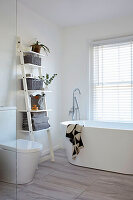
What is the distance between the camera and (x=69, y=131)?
11.4ft

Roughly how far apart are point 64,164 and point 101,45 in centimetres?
246

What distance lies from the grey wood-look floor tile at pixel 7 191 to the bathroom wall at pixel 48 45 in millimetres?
1492

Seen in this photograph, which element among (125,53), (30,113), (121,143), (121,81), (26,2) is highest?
(26,2)

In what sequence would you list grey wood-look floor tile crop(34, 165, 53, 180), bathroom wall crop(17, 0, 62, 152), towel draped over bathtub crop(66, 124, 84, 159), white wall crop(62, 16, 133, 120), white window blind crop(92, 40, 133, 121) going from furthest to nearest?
white wall crop(62, 16, 133, 120) < white window blind crop(92, 40, 133, 121) < bathroom wall crop(17, 0, 62, 152) < towel draped over bathtub crop(66, 124, 84, 159) < grey wood-look floor tile crop(34, 165, 53, 180)

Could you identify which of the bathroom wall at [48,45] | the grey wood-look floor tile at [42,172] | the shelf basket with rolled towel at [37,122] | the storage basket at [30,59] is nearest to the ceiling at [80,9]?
the bathroom wall at [48,45]

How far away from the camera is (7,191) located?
1950 mm

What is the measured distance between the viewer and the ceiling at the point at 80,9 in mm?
3443

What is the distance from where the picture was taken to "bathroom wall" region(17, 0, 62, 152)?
3.59 meters

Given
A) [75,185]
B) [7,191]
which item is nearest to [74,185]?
[75,185]

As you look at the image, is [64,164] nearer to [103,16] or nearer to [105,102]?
[105,102]

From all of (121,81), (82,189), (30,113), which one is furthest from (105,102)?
(82,189)

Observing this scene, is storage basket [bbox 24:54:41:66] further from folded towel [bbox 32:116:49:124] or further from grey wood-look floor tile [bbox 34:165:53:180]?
grey wood-look floor tile [bbox 34:165:53:180]

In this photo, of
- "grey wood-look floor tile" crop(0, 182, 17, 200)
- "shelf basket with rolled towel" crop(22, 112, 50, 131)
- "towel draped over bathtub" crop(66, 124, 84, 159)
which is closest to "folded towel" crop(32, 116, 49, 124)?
"shelf basket with rolled towel" crop(22, 112, 50, 131)

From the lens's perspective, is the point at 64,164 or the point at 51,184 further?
the point at 64,164
